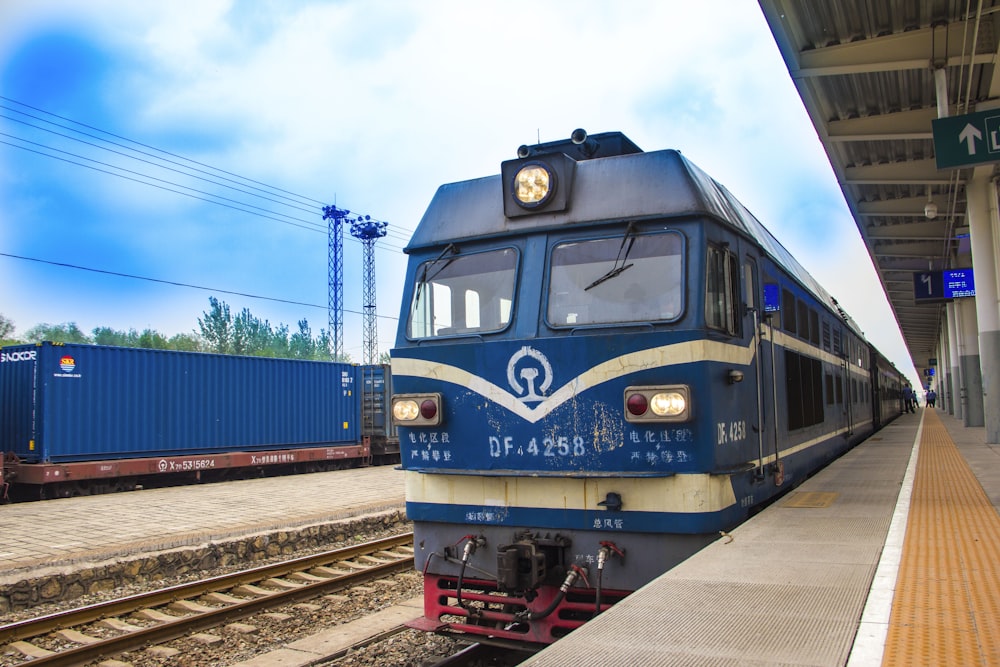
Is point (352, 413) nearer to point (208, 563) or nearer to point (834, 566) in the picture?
point (208, 563)

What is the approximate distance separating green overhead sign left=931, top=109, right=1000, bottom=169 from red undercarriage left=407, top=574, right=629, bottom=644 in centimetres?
686

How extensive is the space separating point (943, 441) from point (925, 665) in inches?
606

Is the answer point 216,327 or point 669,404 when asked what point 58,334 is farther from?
point 669,404

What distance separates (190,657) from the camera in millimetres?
6355

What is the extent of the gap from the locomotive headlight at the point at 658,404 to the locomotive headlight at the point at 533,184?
1.53m

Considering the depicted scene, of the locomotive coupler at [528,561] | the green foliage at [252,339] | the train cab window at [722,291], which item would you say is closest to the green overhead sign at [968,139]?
the train cab window at [722,291]

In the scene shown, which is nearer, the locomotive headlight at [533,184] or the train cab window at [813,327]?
the locomotive headlight at [533,184]

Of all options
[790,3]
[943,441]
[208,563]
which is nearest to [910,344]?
[943,441]

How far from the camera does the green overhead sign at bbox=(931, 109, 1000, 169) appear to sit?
8.63 meters

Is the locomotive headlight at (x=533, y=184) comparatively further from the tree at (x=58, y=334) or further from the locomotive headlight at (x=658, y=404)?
the tree at (x=58, y=334)

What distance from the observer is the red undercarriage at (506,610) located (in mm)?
4996

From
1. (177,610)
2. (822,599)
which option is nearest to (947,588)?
(822,599)

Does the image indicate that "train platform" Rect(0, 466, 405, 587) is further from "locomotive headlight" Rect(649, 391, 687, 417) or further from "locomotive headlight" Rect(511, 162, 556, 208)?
"locomotive headlight" Rect(649, 391, 687, 417)

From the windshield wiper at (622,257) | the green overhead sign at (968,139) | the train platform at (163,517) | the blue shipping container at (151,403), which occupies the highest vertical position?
the green overhead sign at (968,139)
